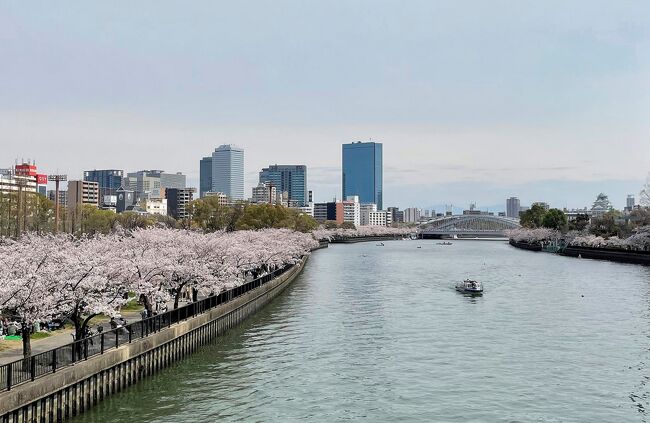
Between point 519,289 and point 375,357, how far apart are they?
49.1 metres

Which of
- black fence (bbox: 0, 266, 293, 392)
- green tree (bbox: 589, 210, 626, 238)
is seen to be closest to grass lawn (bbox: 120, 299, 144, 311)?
black fence (bbox: 0, 266, 293, 392)

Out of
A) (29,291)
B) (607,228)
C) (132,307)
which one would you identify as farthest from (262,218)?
(29,291)

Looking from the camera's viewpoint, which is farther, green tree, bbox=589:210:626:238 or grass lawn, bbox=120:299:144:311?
green tree, bbox=589:210:626:238

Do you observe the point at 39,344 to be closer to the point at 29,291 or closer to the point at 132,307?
the point at 29,291

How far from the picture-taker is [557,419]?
31.9 metres

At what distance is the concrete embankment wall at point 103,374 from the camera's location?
2662 centimetres

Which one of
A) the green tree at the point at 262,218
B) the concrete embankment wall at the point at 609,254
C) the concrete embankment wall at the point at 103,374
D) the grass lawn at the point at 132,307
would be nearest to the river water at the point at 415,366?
the concrete embankment wall at the point at 103,374

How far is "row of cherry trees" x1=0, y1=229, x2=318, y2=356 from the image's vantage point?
31016 mm

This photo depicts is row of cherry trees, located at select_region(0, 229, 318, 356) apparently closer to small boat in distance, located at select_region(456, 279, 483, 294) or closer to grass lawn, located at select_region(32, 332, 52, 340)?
grass lawn, located at select_region(32, 332, 52, 340)

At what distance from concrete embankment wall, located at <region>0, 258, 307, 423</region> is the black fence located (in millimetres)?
360

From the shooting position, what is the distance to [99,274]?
37.7 m

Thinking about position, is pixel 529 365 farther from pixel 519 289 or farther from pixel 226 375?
pixel 519 289

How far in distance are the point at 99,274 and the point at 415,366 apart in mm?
20077

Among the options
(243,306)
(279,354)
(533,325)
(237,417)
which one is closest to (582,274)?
(533,325)
